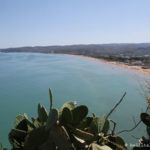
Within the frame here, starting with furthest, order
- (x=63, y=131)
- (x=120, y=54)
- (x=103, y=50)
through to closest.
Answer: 1. (x=103, y=50)
2. (x=120, y=54)
3. (x=63, y=131)

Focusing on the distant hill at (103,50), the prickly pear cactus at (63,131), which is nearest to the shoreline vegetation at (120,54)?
the distant hill at (103,50)

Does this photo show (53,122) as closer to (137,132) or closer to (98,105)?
(137,132)

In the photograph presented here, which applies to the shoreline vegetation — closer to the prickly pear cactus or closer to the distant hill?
the distant hill

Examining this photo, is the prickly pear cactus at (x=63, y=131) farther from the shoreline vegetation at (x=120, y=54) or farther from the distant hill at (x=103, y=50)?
the distant hill at (x=103, y=50)

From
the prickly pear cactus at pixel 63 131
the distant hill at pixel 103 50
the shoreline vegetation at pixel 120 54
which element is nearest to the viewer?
the prickly pear cactus at pixel 63 131

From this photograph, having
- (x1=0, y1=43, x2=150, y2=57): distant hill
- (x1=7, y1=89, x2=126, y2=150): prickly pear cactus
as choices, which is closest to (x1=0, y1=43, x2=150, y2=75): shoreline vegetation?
(x1=0, y1=43, x2=150, y2=57): distant hill

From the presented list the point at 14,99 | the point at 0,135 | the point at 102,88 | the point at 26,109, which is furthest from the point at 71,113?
the point at 102,88

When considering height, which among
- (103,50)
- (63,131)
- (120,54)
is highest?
(63,131)

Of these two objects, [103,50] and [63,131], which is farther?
[103,50]

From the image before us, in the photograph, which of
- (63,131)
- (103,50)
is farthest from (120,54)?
(63,131)

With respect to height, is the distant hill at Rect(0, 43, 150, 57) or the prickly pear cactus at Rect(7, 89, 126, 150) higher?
the prickly pear cactus at Rect(7, 89, 126, 150)

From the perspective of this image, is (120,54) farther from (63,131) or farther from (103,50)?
(63,131)

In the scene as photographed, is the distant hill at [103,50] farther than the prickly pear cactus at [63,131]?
Yes
